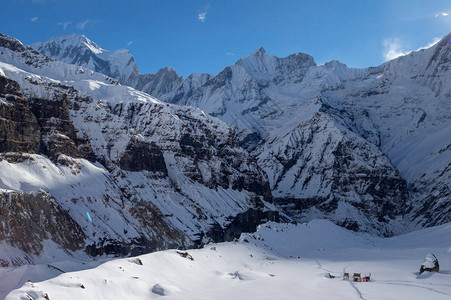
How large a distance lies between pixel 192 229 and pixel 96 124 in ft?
195

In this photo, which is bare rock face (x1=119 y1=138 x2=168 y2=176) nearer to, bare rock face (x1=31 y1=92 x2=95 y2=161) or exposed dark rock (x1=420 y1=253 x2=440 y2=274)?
bare rock face (x1=31 y1=92 x2=95 y2=161)

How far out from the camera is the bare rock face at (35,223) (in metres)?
96.2

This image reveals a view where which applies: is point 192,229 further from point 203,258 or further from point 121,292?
point 121,292

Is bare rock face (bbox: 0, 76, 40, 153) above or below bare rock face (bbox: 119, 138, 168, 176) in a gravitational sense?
below

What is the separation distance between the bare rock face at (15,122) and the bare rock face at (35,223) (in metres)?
22.7

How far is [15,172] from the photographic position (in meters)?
115

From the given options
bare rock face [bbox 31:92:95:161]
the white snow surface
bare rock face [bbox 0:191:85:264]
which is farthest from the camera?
bare rock face [bbox 31:92:95:161]

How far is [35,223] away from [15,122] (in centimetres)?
3920

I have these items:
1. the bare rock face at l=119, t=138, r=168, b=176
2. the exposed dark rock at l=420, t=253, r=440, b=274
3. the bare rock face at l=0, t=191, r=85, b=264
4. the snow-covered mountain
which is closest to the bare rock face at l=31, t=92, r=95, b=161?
the snow-covered mountain

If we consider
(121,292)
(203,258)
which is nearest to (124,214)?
(203,258)

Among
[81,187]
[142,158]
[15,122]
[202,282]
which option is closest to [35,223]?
[81,187]

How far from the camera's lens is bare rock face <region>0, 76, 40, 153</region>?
12296 centimetres

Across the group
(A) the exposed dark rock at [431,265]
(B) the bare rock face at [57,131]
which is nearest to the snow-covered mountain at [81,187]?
(B) the bare rock face at [57,131]

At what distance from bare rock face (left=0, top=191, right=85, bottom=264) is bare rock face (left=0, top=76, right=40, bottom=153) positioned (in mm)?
22660
